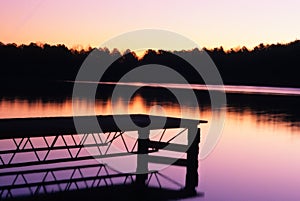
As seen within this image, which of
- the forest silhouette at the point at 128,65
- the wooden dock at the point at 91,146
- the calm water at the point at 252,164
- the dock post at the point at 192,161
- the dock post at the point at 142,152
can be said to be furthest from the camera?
the forest silhouette at the point at 128,65

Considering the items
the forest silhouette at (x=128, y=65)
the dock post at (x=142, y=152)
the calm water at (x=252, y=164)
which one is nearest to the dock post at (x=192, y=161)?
the calm water at (x=252, y=164)

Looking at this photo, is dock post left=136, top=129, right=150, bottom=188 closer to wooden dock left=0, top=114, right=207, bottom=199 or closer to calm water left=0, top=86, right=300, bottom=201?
wooden dock left=0, top=114, right=207, bottom=199

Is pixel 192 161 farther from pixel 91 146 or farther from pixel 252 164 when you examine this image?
pixel 252 164

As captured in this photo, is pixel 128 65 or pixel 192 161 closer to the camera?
pixel 192 161

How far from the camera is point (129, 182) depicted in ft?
46.3

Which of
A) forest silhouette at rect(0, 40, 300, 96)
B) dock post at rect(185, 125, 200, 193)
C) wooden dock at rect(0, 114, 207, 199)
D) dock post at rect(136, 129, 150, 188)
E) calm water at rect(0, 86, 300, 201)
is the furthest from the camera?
forest silhouette at rect(0, 40, 300, 96)

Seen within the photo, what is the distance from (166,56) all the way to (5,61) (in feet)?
159

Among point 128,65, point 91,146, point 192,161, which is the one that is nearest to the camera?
point 192,161

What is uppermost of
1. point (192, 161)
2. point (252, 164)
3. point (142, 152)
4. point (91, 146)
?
point (91, 146)

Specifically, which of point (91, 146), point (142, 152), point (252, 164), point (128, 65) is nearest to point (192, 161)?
point (142, 152)

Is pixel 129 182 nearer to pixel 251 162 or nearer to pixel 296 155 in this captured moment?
pixel 251 162

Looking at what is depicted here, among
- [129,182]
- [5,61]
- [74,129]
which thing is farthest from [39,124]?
[5,61]

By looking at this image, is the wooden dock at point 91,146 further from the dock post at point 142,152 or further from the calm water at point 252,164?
the calm water at point 252,164

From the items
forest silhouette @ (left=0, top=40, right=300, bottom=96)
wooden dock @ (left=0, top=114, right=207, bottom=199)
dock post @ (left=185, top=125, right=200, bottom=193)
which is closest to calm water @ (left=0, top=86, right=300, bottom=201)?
dock post @ (left=185, top=125, right=200, bottom=193)
